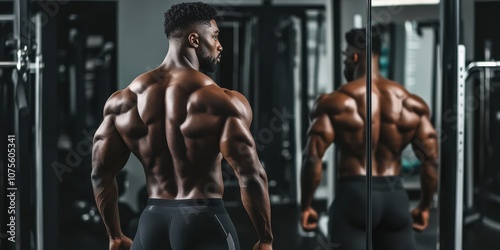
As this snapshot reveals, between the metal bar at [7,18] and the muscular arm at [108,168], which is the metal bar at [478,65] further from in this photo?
the metal bar at [7,18]

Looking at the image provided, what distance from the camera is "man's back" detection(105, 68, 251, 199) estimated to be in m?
3.36

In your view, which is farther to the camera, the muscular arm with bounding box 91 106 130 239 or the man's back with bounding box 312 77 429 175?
the man's back with bounding box 312 77 429 175

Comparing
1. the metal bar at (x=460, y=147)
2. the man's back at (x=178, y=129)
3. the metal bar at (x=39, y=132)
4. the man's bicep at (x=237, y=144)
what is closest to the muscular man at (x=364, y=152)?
the metal bar at (x=460, y=147)

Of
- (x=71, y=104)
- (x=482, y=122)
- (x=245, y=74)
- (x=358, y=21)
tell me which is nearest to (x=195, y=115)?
(x=245, y=74)

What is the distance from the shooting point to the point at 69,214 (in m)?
3.57

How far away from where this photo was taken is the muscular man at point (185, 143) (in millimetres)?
3361

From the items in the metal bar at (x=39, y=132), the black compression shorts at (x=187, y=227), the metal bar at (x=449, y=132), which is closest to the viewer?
the black compression shorts at (x=187, y=227)

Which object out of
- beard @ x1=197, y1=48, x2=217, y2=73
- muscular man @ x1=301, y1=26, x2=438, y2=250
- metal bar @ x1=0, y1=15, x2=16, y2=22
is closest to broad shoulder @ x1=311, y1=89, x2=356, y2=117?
muscular man @ x1=301, y1=26, x2=438, y2=250

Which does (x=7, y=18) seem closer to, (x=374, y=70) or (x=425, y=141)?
(x=374, y=70)

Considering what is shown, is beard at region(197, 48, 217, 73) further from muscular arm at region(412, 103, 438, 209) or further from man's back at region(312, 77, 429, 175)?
muscular arm at region(412, 103, 438, 209)

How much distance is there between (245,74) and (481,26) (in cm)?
109

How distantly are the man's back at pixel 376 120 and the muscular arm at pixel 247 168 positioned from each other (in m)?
0.38

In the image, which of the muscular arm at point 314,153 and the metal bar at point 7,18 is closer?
the metal bar at point 7,18

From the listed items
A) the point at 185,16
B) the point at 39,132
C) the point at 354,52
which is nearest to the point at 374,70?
the point at 354,52
